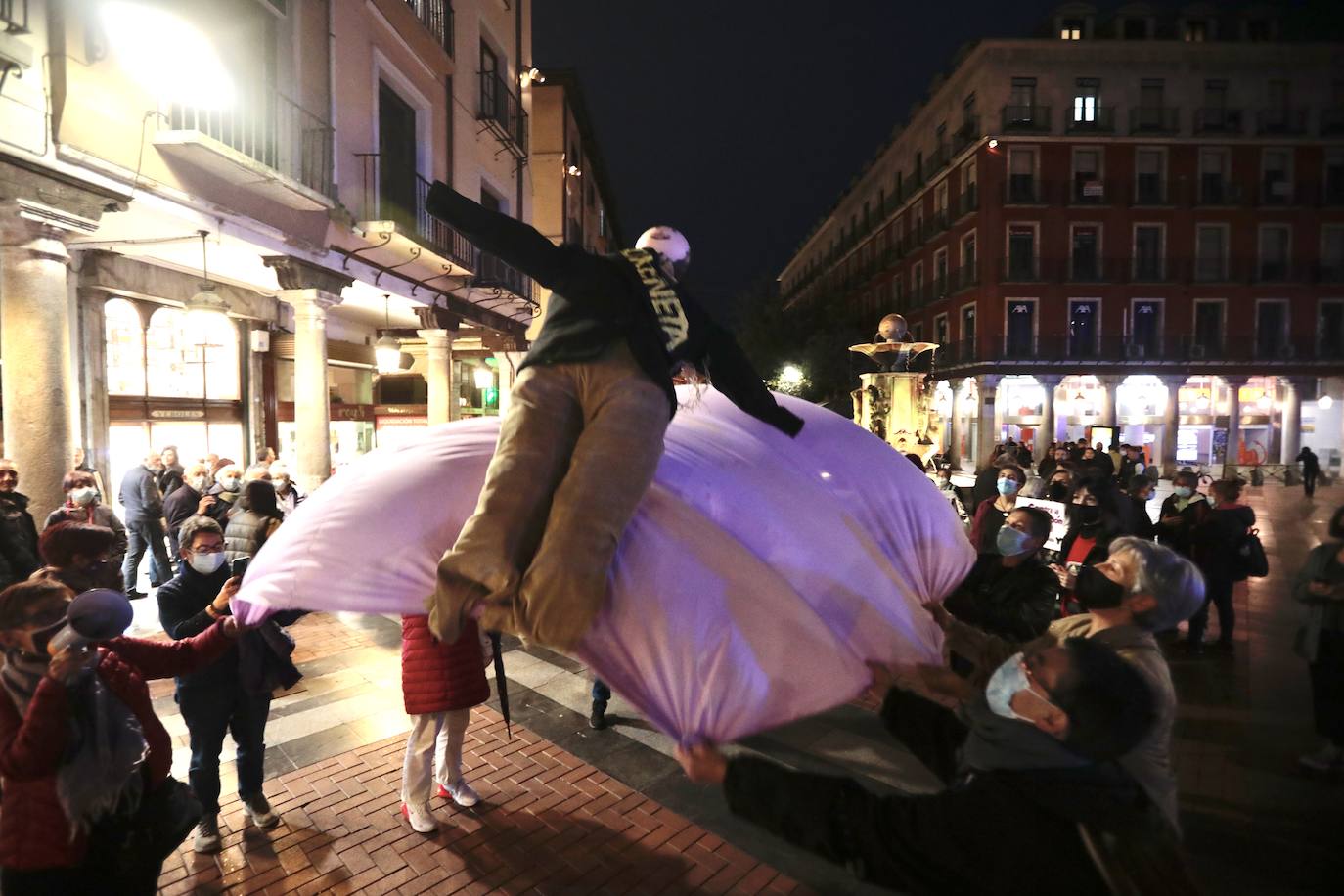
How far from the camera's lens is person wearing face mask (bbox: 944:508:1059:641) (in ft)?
11.8

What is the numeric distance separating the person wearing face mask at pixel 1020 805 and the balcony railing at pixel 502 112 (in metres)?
16.6

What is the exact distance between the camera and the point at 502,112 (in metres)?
16.4

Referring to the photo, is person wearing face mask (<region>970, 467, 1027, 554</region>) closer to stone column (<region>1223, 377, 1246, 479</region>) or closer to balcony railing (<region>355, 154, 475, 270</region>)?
balcony railing (<region>355, 154, 475, 270</region>)

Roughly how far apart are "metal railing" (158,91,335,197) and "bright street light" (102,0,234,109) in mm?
157

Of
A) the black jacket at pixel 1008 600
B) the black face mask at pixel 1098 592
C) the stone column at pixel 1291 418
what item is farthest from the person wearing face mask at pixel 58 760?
the stone column at pixel 1291 418

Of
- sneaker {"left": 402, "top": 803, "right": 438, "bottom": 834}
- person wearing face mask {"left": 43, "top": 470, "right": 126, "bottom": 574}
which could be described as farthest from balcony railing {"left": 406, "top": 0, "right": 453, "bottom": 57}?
sneaker {"left": 402, "top": 803, "right": 438, "bottom": 834}

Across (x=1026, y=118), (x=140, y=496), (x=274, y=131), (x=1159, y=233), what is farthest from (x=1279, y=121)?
(x=140, y=496)

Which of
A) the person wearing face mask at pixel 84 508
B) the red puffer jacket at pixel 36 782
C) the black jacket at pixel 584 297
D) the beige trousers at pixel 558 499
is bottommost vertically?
the red puffer jacket at pixel 36 782

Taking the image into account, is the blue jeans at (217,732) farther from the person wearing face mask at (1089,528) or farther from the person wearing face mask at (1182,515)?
the person wearing face mask at (1182,515)

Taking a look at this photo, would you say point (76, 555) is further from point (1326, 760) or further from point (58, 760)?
point (1326, 760)

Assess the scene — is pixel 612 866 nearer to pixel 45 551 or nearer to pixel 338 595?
pixel 338 595

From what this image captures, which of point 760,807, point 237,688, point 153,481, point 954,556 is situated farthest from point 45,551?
point 153,481

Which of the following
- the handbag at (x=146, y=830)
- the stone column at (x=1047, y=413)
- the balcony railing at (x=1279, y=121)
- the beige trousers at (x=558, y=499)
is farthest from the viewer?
the stone column at (x=1047, y=413)

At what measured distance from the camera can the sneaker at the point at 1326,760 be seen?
170 inches
